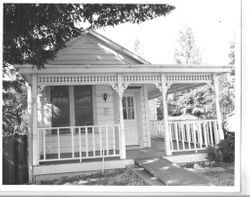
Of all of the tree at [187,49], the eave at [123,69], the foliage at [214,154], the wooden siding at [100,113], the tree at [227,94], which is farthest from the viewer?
the tree at [187,49]

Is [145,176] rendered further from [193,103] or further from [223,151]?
[193,103]

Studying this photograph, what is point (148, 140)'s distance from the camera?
8875mm

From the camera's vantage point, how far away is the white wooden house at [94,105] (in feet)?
21.2

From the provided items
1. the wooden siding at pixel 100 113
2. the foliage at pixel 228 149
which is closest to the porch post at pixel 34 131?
the wooden siding at pixel 100 113

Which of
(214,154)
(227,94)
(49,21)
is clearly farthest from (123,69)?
(227,94)

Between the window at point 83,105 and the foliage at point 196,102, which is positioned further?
the foliage at point 196,102

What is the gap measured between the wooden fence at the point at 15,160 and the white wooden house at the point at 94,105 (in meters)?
0.34

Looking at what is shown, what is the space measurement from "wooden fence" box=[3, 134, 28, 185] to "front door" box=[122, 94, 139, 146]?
3.32 m

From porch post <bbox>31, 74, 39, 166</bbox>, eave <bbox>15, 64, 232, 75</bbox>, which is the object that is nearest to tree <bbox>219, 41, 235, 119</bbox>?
eave <bbox>15, 64, 232, 75</bbox>

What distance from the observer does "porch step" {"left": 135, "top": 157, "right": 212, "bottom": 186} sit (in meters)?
4.75

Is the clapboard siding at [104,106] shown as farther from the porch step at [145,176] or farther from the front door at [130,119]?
the porch step at [145,176]

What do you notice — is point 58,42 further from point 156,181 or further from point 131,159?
point 156,181

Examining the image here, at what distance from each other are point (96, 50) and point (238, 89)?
→ 5.88 metres

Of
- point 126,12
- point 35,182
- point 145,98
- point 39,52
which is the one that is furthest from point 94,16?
point 35,182
